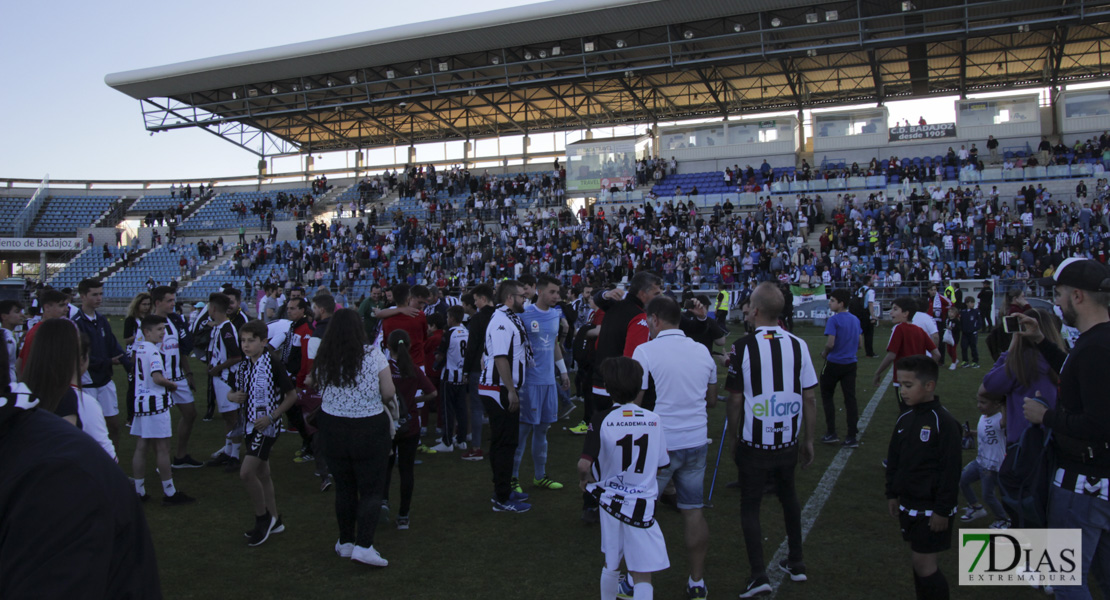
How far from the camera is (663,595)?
421 centimetres

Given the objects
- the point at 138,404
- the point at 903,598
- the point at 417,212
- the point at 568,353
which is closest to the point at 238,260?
the point at 417,212

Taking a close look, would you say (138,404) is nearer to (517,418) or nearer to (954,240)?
(517,418)

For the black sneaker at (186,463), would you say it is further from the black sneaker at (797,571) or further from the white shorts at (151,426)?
the black sneaker at (797,571)

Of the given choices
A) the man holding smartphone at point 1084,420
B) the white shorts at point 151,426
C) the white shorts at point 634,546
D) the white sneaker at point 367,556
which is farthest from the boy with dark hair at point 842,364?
the white shorts at point 151,426

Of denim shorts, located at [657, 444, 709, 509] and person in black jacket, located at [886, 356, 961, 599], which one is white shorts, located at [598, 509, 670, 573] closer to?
denim shorts, located at [657, 444, 709, 509]

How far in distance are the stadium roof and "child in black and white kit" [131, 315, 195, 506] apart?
24498 mm

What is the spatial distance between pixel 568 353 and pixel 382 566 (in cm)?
721

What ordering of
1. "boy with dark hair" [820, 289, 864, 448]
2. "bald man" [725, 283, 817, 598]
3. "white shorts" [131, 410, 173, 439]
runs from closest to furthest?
"bald man" [725, 283, 817, 598] → "white shorts" [131, 410, 173, 439] → "boy with dark hair" [820, 289, 864, 448]

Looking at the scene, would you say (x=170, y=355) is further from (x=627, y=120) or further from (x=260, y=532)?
(x=627, y=120)

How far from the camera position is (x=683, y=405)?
4211 millimetres

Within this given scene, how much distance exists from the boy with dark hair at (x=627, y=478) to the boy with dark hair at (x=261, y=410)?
8.46 feet

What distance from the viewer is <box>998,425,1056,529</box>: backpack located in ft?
10.5

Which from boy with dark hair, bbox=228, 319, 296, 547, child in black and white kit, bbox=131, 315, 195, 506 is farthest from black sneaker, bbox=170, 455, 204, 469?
boy with dark hair, bbox=228, 319, 296, 547

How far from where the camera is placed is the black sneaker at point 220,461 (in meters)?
7.42
